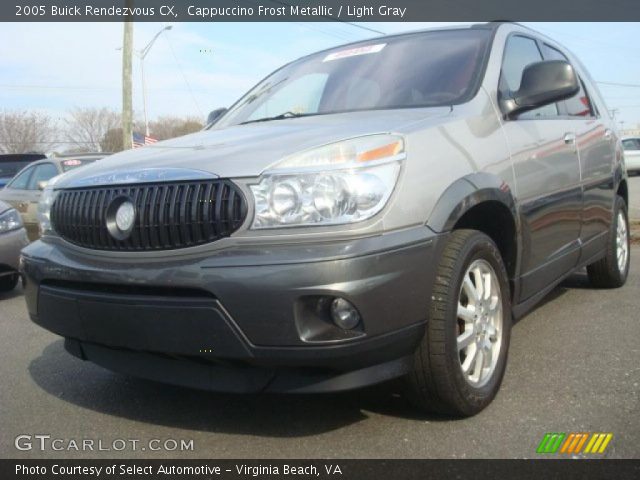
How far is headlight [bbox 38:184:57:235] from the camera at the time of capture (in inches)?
117

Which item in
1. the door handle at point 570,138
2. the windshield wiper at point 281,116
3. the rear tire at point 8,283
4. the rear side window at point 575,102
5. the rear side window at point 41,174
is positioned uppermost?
the rear side window at point 575,102

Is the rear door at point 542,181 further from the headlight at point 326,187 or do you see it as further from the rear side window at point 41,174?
the rear side window at point 41,174

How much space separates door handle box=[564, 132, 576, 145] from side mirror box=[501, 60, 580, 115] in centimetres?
A: 59

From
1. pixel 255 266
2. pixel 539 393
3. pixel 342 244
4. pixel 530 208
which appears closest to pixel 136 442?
pixel 255 266

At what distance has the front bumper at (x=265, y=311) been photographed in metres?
2.18

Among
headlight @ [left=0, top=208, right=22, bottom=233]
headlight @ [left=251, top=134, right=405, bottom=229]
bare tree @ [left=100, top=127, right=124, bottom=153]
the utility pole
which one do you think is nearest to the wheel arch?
headlight @ [left=251, top=134, right=405, bottom=229]

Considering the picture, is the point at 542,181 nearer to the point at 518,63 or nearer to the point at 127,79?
the point at 518,63

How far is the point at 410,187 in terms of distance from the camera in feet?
7.90

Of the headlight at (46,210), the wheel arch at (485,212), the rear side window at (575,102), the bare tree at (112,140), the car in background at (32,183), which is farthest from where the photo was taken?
the bare tree at (112,140)

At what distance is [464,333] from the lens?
2.71 meters

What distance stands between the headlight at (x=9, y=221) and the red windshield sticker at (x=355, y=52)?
3527 millimetres

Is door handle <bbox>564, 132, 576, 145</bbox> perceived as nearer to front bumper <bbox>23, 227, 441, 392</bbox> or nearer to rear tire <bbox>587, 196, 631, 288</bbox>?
rear tire <bbox>587, 196, 631, 288</bbox>

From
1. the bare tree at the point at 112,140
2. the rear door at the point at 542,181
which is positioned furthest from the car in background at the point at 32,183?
the bare tree at the point at 112,140

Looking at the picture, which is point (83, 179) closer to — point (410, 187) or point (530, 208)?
point (410, 187)
